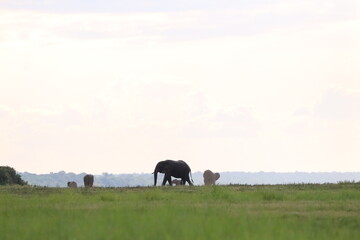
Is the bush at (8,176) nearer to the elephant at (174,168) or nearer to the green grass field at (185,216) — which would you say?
the elephant at (174,168)

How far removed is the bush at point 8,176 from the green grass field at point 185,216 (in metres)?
21.2

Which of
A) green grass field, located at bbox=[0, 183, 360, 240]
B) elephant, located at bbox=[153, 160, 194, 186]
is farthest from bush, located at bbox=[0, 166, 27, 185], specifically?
green grass field, located at bbox=[0, 183, 360, 240]

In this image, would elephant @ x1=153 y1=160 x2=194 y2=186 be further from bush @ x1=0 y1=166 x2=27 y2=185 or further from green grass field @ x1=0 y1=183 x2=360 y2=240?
green grass field @ x1=0 y1=183 x2=360 y2=240

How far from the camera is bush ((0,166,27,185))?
49.0m

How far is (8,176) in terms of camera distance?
163 ft

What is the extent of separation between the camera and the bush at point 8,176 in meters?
49.0

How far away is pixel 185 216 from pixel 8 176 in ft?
103

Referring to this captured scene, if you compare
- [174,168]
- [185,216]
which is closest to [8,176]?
[174,168]

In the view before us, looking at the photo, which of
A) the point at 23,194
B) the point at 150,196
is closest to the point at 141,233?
the point at 150,196

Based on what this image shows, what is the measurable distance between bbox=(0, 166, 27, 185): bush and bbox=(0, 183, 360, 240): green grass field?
21241mm

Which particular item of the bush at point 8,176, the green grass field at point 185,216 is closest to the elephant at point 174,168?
the bush at point 8,176

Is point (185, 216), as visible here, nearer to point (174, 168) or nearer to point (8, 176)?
point (174, 168)

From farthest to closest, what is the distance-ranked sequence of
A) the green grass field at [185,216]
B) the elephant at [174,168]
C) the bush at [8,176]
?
the bush at [8,176]
the elephant at [174,168]
the green grass field at [185,216]

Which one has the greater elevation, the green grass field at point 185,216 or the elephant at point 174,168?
the elephant at point 174,168
